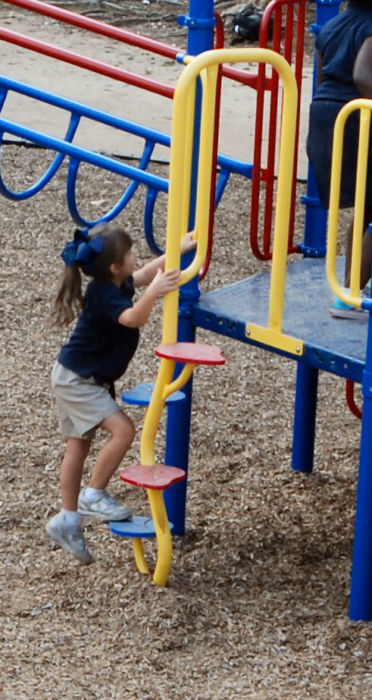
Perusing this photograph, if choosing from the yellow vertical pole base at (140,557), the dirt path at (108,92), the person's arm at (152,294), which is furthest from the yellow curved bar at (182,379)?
the dirt path at (108,92)

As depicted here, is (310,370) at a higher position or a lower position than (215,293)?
lower

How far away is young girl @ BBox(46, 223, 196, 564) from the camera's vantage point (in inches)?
150

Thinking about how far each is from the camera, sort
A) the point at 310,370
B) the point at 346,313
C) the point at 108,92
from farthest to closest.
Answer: the point at 108,92 → the point at 310,370 → the point at 346,313

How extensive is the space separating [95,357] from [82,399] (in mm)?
129

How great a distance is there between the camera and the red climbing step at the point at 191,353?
3.67 m

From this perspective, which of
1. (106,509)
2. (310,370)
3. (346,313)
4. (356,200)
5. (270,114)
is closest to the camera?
(356,200)

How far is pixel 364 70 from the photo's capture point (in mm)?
3691

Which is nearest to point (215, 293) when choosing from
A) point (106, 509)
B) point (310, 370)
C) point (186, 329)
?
point (186, 329)

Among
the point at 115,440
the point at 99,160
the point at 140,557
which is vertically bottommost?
the point at 140,557

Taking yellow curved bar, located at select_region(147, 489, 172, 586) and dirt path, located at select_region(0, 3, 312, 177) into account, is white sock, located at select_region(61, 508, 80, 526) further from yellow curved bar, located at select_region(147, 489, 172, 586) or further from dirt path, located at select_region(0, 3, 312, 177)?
dirt path, located at select_region(0, 3, 312, 177)

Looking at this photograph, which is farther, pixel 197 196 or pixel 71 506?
pixel 71 506

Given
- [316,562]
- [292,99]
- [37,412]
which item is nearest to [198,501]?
[316,562]

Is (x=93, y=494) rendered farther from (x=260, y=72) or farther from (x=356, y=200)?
(x=260, y=72)

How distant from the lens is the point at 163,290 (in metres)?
3.71
